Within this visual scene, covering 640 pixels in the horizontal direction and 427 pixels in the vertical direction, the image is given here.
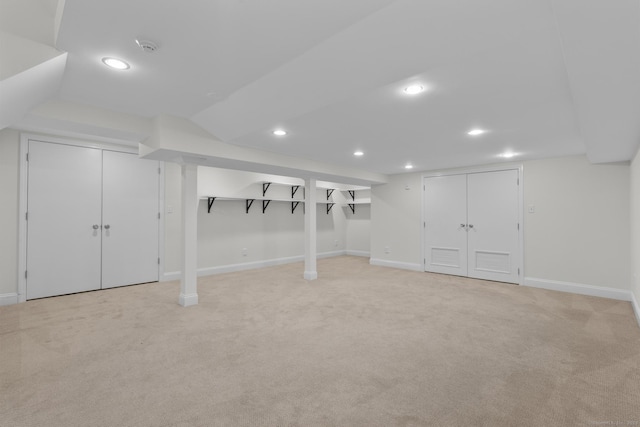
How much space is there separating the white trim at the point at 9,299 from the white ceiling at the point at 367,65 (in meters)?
3.01

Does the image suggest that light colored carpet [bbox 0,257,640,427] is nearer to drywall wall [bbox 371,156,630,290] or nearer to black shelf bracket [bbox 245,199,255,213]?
drywall wall [bbox 371,156,630,290]

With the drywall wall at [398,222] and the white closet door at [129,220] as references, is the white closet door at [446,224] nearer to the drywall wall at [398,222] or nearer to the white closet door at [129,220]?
the drywall wall at [398,222]

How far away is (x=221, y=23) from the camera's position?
1564 mm

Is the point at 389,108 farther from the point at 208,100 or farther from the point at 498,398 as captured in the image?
the point at 498,398

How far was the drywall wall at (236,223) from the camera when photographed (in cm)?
527

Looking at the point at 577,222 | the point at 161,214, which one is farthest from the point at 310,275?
the point at 577,222

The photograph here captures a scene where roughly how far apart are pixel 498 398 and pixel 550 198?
13.4 feet

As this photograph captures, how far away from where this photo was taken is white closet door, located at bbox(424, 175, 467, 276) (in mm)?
5668

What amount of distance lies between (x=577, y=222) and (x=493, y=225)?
1142mm

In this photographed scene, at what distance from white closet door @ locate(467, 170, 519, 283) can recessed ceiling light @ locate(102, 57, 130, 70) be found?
217 inches

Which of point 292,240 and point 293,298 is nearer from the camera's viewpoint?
point 293,298

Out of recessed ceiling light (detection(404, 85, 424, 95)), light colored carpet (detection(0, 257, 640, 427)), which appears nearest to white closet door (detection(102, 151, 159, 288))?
light colored carpet (detection(0, 257, 640, 427))

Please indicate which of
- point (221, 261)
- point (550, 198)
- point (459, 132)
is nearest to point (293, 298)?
point (221, 261)

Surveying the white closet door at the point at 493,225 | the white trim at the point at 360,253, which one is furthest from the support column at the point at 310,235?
the white trim at the point at 360,253
